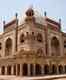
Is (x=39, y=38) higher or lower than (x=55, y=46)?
higher

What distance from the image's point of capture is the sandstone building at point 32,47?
2941 cm

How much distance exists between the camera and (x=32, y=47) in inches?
1275

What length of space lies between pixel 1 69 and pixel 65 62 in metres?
10.8

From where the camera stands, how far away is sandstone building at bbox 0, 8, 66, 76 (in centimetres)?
2941

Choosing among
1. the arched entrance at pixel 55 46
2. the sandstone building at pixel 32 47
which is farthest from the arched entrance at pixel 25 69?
the arched entrance at pixel 55 46

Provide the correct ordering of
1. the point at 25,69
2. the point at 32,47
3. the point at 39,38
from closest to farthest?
the point at 25,69 < the point at 32,47 < the point at 39,38

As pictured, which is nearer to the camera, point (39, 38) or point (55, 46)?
point (39, 38)

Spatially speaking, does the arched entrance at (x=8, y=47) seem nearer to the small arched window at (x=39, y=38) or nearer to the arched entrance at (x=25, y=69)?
the small arched window at (x=39, y=38)

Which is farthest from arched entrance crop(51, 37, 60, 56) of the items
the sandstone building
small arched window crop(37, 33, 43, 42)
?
small arched window crop(37, 33, 43, 42)

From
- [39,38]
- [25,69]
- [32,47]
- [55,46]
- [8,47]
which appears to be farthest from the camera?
[55,46]

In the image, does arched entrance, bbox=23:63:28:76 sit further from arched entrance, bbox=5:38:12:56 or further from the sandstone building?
arched entrance, bbox=5:38:12:56

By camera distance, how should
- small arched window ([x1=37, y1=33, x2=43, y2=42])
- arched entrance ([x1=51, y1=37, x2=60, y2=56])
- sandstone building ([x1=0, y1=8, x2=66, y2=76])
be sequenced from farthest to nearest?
arched entrance ([x1=51, y1=37, x2=60, y2=56])
small arched window ([x1=37, y1=33, x2=43, y2=42])
sandstone building ([x1=0, y1=8, x2=66, y2=76])

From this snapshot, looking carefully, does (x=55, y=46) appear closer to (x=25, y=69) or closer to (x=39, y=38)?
(x=39, y=38)

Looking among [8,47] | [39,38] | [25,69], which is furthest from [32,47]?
[8,47]
